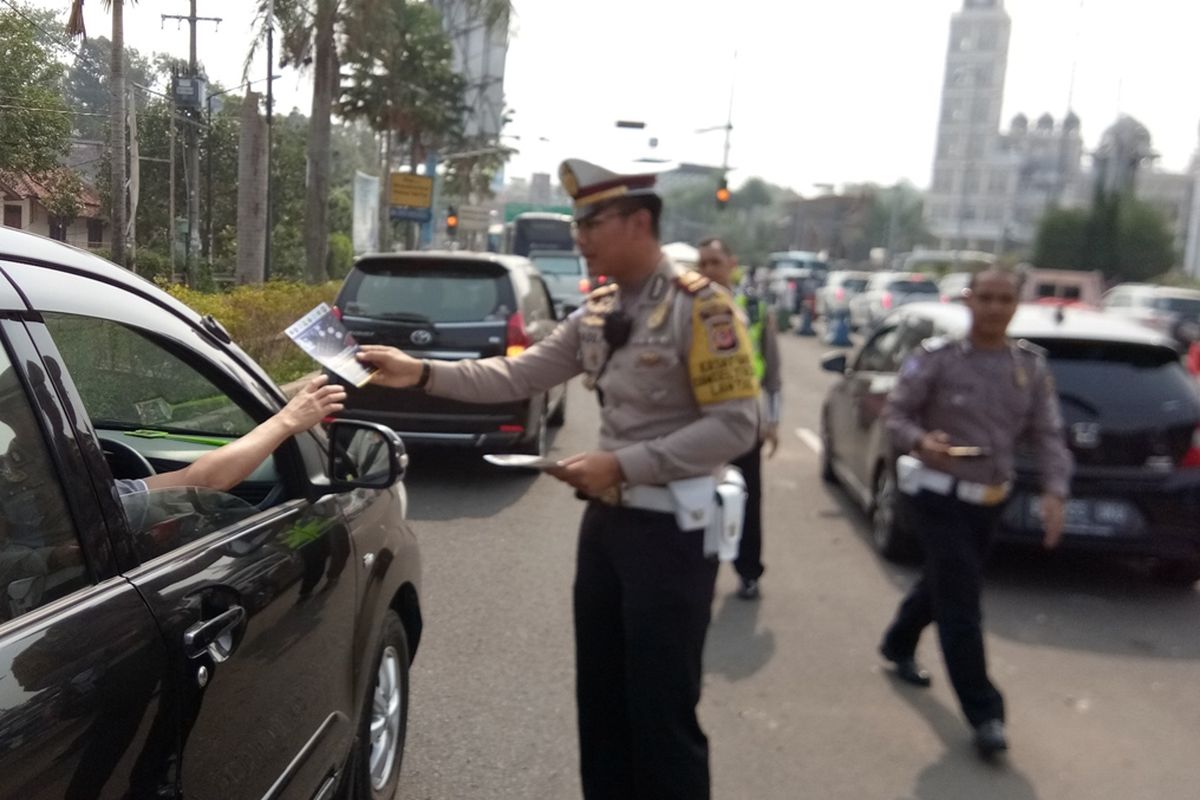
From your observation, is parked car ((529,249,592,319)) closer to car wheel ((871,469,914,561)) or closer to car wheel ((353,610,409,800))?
car wheel ((871,469,914,561))

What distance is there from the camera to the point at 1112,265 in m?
50.9

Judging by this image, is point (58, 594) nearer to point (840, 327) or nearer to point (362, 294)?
point (362, 294)

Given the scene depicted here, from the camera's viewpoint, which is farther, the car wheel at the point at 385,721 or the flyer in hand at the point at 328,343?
the car wheel at the point at 385,721

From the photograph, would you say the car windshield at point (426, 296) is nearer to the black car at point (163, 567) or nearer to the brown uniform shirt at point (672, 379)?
the black car at point (163, 567)

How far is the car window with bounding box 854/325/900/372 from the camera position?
298 inches

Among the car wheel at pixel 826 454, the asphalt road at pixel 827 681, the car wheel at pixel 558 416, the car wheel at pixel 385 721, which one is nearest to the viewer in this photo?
the car wheel at pixel 385 721

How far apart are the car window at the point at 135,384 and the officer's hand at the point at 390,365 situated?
0.34 meters

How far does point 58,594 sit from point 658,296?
5.14 feet

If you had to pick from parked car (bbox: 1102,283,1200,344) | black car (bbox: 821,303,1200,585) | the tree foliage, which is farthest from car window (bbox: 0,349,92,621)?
parked car (bbox: 1102,283,1200,344)

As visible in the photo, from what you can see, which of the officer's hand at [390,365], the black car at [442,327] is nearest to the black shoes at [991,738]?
the officer's hand at [390,365]

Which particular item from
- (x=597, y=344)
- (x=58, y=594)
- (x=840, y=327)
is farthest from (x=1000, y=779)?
(x=840, y=327)

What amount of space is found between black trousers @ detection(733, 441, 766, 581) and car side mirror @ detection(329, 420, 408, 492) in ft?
8.90

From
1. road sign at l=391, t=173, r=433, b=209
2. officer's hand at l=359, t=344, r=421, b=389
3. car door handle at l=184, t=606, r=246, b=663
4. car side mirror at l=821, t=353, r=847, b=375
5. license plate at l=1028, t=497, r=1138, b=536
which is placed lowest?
license plate at l=1028, t=497, r=1138, b=536

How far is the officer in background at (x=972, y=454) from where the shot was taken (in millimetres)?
4109
